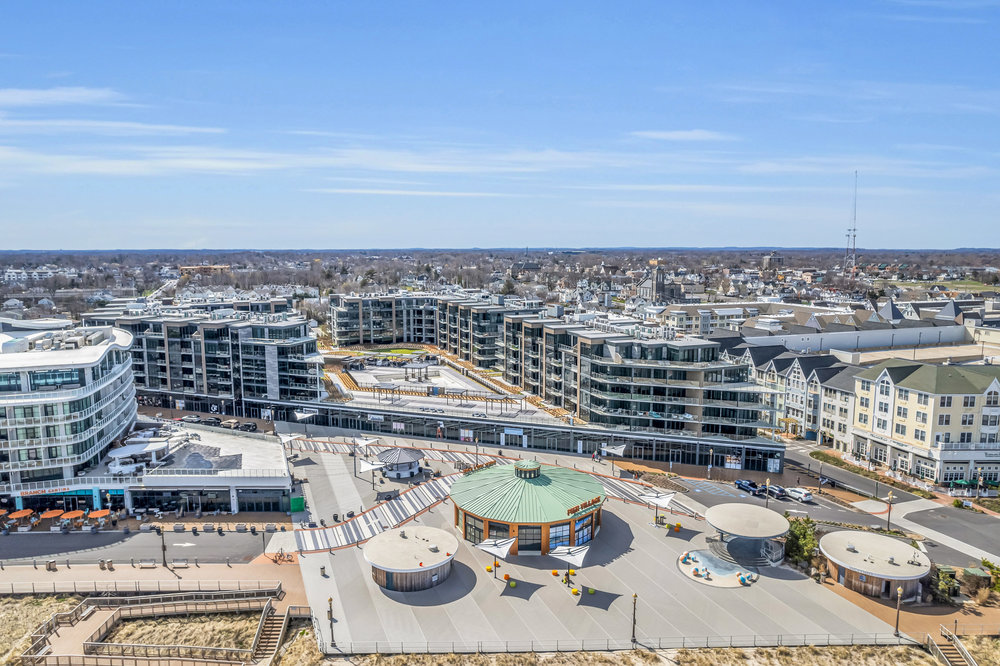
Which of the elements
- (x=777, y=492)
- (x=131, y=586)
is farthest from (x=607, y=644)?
(x=131, y=586)

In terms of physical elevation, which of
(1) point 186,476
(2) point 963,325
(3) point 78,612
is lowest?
(3) point 78,612

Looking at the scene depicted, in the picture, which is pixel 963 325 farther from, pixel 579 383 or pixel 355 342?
pixel 355 342

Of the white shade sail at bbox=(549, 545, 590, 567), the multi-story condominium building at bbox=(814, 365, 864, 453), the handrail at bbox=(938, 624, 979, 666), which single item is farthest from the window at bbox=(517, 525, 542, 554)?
the multi-story condominium building at bbox=(814, 365, 864, 453)

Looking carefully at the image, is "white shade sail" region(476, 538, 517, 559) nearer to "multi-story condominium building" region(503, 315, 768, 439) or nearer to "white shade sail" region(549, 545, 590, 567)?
"white shade sail" region(549, 545, 590, 567)

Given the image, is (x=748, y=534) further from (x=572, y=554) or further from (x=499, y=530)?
(x=499, y=530)

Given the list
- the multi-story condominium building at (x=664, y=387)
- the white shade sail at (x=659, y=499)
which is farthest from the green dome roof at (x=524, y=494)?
the multi-story condominium building at (x=664, y=387)

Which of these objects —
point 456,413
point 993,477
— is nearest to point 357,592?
point 456,413
